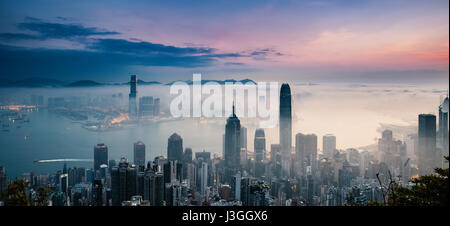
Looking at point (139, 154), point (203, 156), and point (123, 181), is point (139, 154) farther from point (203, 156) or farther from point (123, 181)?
point (203, 156)

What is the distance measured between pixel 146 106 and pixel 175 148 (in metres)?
0.66

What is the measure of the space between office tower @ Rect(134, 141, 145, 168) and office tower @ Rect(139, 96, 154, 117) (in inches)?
15.0

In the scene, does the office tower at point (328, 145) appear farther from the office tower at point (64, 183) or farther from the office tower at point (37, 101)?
the office tower at point (37, 101)

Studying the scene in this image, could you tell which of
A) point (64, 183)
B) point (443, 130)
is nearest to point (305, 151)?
point (443, 130)

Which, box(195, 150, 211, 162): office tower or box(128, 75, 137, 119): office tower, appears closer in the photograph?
box(128, 75, 137, 119): office tower

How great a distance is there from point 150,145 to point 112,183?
2.23 ft

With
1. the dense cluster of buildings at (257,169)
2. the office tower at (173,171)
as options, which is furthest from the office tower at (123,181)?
the office tower at (173,171)

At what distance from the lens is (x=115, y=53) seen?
384cm

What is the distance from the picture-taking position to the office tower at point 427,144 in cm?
347

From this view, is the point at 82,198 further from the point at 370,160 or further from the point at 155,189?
the point at 370,160

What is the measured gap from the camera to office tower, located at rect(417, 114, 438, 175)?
347cm

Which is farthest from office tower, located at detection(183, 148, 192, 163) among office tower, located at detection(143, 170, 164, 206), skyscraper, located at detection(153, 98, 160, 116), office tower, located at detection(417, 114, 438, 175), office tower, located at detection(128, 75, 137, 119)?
office tower, located at detection(417, 114, 438, 175)

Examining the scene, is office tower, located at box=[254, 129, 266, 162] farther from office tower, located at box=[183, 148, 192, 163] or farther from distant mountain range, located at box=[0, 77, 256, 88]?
office tower, located at box=[183, 148, 192, 163]
